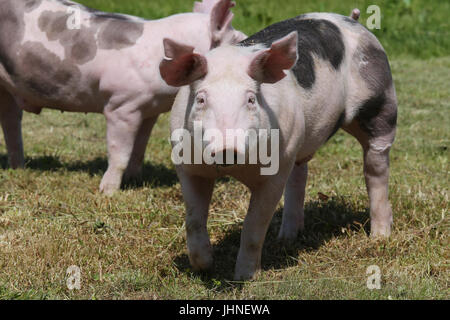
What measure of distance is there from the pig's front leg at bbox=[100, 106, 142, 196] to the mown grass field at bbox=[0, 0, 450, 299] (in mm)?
117

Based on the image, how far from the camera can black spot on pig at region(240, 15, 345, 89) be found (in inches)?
142

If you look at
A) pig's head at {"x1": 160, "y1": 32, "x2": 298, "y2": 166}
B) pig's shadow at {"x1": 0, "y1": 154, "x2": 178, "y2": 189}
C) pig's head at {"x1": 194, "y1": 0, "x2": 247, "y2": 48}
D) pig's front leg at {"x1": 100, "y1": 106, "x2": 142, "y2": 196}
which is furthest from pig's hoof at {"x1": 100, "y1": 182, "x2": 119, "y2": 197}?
pig's head at {"x1": 160, "y1": 32, "x2": 298, "y2": 166}

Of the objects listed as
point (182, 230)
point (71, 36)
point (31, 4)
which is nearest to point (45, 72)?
point (71, 36)

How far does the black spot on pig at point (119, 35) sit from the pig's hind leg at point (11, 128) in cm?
106

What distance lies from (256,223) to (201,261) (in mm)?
327

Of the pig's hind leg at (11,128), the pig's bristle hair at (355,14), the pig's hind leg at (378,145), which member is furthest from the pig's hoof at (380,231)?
the pig's hind leg at (11,128)

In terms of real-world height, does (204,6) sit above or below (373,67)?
below

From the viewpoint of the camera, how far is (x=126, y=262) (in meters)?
3.70

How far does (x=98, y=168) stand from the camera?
5.77 meters

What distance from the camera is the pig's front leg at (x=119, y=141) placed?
5.00 metres

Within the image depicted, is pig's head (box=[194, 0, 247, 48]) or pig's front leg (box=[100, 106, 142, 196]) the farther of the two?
pig's front leg (box=[100, 106, 142, 196])

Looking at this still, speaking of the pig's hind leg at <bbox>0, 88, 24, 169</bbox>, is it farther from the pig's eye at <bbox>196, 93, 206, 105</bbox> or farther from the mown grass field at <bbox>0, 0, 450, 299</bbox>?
the pig's eye at <bbox>196, 93, 206, 105</bbox>

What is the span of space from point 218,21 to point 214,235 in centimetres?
150

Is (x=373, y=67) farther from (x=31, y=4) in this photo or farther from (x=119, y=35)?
(x=31, y=4)
